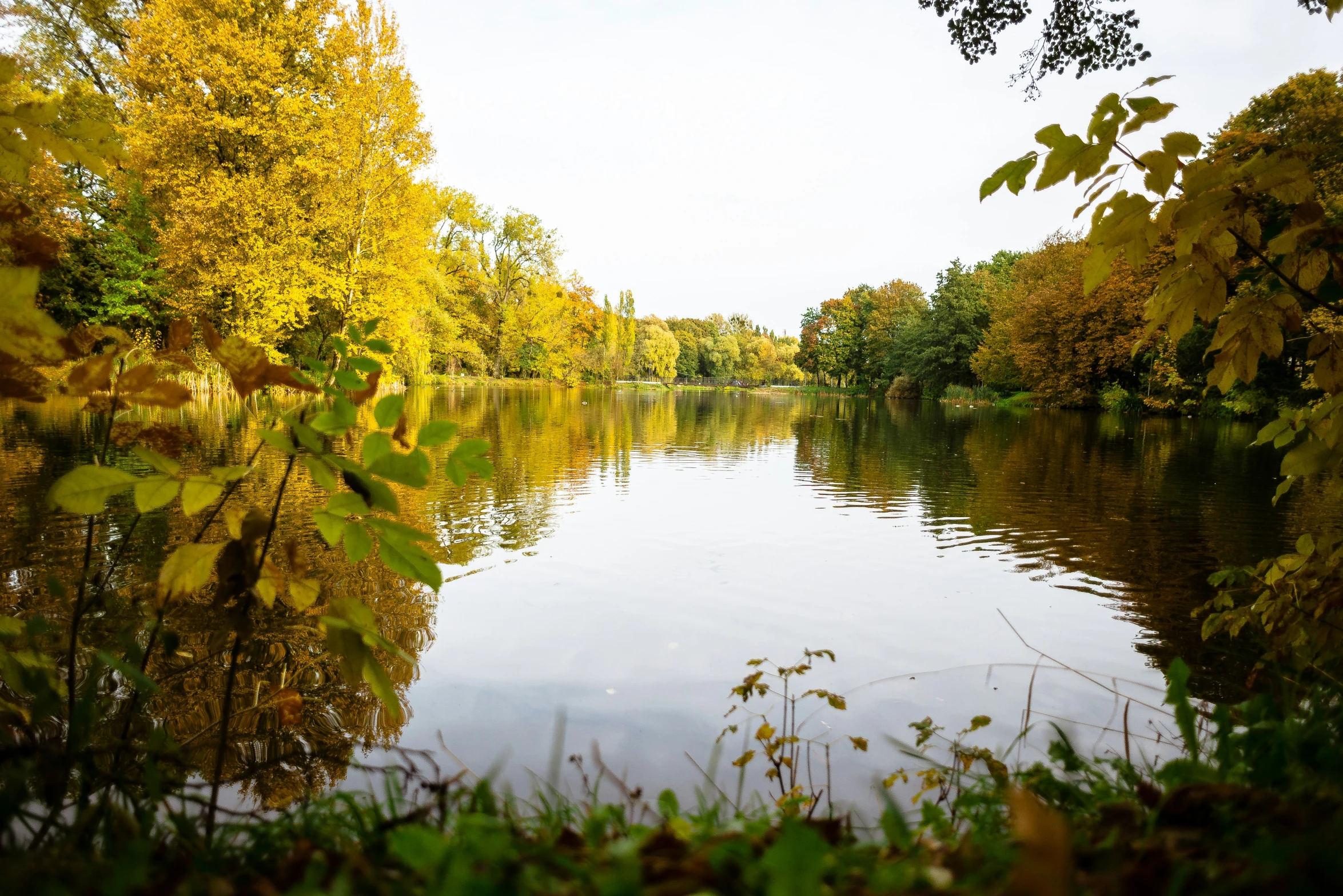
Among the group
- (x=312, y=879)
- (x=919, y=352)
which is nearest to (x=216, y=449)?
(x=312, y=879)

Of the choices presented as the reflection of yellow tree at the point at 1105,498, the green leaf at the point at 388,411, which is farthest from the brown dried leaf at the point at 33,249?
the reflection of yellow tree at the point at 1105,498

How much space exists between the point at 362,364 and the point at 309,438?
0.96 ft

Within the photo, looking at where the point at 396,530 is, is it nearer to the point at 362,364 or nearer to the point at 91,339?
the point at 362,364

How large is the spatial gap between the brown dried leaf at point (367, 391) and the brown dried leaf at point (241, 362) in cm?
27

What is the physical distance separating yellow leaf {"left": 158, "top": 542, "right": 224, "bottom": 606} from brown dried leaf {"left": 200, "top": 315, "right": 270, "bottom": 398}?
0.42 m

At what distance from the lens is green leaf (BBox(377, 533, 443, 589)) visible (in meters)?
1.27

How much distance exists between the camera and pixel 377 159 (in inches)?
779

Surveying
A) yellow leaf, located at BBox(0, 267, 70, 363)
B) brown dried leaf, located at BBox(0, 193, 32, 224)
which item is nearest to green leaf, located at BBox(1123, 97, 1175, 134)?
yellow leaf, located at BBox(0, 267, 70, 363)

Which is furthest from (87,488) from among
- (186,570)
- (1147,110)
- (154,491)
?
(1147,110)

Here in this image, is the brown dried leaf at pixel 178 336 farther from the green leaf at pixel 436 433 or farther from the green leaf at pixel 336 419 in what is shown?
the green leaf at pixel 436 433

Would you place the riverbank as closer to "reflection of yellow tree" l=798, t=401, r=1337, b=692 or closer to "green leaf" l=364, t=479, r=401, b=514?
"green leaf" l=364, t=479, r=401, b=514

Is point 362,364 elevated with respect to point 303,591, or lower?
elevated

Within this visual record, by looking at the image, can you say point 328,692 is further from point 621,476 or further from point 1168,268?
point 621,476

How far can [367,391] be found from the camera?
4.95 feet
